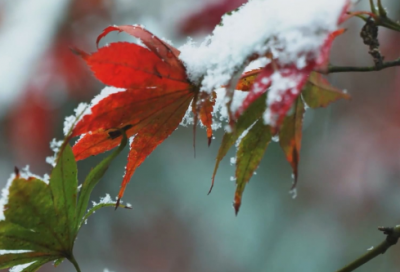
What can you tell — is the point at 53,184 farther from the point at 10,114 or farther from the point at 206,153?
the point at 206,153

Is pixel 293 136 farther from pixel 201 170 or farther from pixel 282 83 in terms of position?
pixel 201 170

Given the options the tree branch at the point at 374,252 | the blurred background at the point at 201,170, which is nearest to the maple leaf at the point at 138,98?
the tree branch at the point at 374,252

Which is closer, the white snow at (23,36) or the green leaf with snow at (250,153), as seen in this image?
the green leaf with snow at (250,153)

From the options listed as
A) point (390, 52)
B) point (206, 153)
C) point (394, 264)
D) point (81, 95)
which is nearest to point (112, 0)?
point (81, 95)

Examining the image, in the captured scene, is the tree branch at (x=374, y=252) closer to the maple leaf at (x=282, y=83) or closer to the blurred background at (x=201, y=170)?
the maple leaf at (x=282, y=83)

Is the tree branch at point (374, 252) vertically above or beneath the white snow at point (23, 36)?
beneath

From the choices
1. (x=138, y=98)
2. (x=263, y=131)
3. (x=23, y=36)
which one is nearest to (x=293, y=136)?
(x=263, y=131)

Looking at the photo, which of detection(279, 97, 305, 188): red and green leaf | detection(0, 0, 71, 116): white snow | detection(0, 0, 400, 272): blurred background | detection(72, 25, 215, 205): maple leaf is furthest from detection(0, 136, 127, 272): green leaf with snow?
detection(0, 0, 71, 116): white snow
